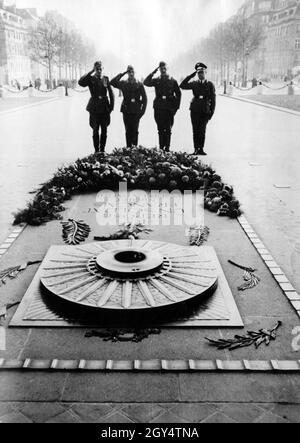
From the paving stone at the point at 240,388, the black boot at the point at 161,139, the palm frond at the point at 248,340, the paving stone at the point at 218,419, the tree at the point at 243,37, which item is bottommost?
the paving stone at the point at 218,419

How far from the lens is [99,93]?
1066cm

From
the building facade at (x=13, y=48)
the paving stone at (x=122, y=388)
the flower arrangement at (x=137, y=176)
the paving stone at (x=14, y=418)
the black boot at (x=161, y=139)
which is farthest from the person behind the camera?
the building facade at (x=13, y=48)

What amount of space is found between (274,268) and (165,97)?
7238mm

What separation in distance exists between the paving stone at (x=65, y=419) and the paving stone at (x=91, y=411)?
0.03 metres

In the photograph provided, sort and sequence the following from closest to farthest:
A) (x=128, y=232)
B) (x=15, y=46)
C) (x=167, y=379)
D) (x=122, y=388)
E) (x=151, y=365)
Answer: (x=122, y=388) → (x=167, y=379) → (x=151, y=365) → (x=128, y=232) → (x=15, y=46)

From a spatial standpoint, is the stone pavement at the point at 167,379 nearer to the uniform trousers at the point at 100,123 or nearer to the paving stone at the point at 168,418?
the paving stone at the point at 168,418

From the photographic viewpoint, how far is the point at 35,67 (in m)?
85.0

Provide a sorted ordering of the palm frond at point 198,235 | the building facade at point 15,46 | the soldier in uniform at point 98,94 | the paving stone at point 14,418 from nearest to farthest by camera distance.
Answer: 1. the paving stone at point 14,418
2. the palm frond at point 198,235
3. the soldier in uniform at point 98,94
4. the building facade at point 15,46

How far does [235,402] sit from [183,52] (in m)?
101

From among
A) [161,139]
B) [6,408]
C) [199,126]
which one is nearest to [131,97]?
[161,139]

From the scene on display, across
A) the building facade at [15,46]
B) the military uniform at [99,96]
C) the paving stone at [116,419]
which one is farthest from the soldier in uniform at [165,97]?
the building facade at [15,46]

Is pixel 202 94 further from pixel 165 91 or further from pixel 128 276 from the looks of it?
pixel 128 276

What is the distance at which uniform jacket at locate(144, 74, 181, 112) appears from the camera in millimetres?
11117

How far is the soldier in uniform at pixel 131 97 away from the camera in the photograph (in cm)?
1095
